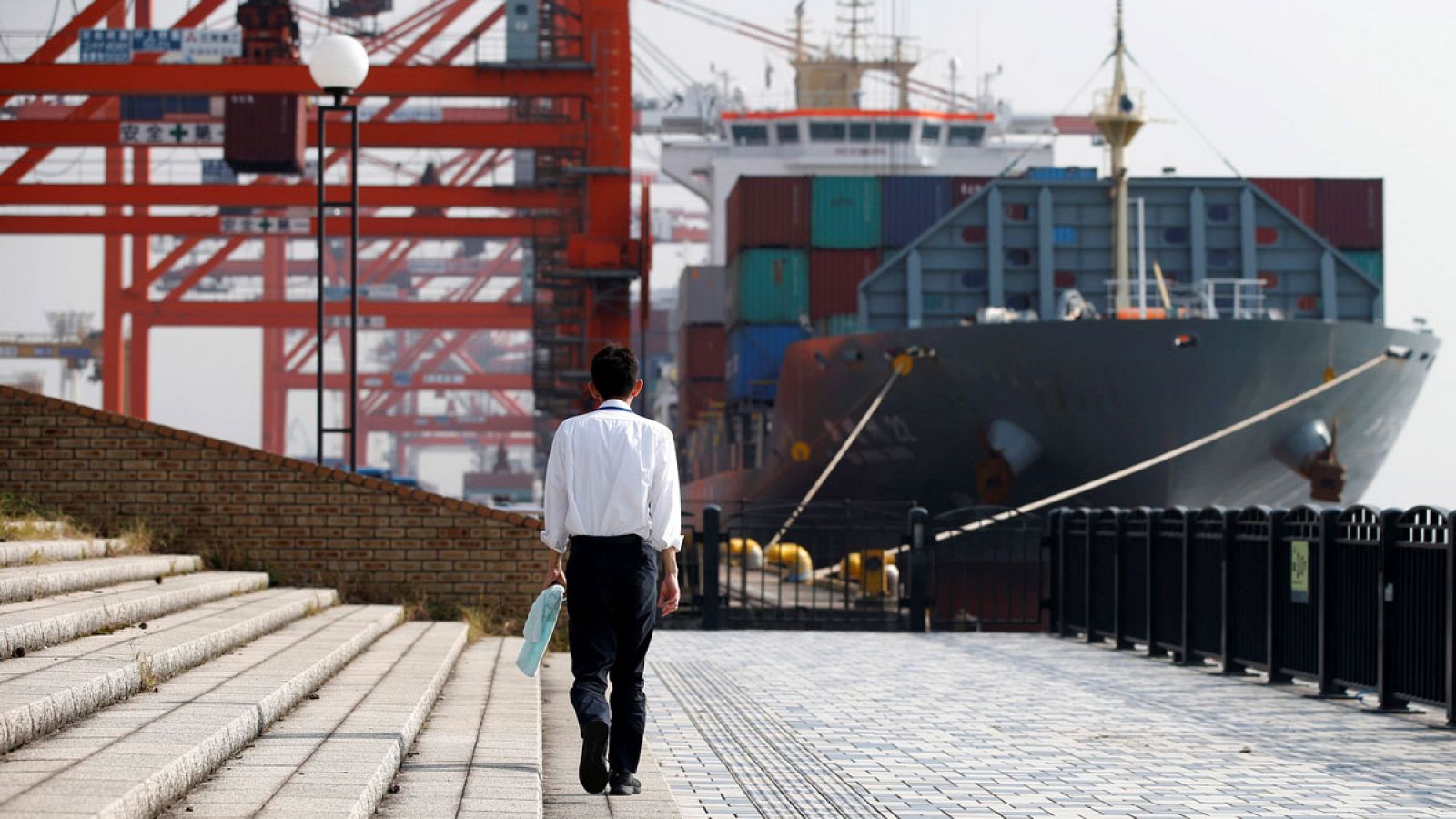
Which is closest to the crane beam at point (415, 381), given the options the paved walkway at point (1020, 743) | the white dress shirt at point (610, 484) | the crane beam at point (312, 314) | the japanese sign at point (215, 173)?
the crane beam at point (312, 314)

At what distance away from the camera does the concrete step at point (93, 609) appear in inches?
242

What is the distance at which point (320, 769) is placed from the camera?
17.0 ft

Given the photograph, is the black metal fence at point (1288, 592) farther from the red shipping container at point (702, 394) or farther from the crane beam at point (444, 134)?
the red shipping container at point (702, 394)

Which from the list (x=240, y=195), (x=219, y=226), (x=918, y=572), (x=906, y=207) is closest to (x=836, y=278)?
(x=906, y=207)

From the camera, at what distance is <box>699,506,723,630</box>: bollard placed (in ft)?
51.6

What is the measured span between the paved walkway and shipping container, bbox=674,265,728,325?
30.4 metres

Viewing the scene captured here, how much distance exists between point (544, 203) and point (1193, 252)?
508 inches

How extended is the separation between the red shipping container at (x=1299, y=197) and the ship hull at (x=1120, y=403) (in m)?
7.00

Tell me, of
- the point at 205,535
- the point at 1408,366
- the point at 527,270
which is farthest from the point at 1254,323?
the point at 527,270

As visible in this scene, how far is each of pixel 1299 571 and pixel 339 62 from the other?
8.01 meters

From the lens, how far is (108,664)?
5922 millimetres

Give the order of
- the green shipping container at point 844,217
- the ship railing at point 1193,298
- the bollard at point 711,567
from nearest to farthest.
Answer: the bollard at point 711,567, the ship railing at point 1193,298, the green shipping container at point 844,217

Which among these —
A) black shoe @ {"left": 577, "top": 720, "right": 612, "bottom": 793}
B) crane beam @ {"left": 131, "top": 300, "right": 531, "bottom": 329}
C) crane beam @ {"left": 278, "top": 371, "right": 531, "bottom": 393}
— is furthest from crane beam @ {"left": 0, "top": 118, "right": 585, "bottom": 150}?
crane beam @ {"left": 278, "top": 371, "right": 531, "bottom": 393}

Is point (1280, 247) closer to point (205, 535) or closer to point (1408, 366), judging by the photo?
point (1408, 366)
